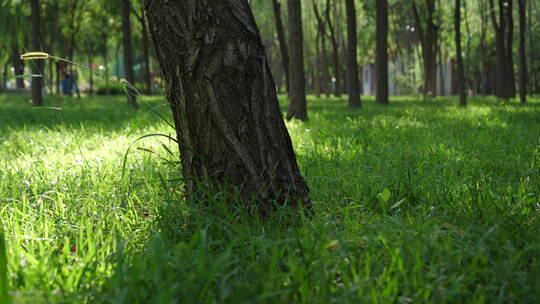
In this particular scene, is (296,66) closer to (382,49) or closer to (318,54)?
(382,49)

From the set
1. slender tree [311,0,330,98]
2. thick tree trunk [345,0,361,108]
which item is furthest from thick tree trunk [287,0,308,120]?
slender tree [311,0,330,98]

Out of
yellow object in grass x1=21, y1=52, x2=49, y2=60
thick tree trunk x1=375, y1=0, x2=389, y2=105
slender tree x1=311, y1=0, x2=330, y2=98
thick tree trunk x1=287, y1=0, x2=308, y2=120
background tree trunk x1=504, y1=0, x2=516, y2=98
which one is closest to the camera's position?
yellow object in grass x1=21, y1=52, x2=49, y2=60

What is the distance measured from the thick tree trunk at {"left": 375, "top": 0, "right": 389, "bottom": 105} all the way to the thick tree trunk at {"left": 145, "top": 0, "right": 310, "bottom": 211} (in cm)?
1282

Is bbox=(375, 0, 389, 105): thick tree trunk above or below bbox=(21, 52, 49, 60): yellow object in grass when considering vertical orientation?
above

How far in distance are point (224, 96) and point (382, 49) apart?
533 inches

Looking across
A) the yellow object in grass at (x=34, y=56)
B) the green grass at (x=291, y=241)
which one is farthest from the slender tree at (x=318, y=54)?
the yellow object in grass at (x=34, y=56)

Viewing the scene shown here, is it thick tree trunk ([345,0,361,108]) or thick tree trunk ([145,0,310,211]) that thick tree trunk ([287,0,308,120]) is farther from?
thick tree trunk ([145,0,310,211])

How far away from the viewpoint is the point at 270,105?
2.59m

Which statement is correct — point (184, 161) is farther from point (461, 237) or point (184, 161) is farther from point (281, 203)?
point (461, 237)

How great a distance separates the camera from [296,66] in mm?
10234

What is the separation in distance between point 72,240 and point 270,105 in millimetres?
1198

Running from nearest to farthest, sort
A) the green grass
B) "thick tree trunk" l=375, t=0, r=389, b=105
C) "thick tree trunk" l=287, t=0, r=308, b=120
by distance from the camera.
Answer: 1. the green grass
2. "thick tree trunk" l=287, t=0, r=308, b=120
3. "thick tree trunk" l=375, t=0, r=389, b=105

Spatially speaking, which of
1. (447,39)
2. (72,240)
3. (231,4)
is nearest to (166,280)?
(72,240)

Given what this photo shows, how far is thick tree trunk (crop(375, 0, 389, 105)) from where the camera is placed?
47.6 feet
